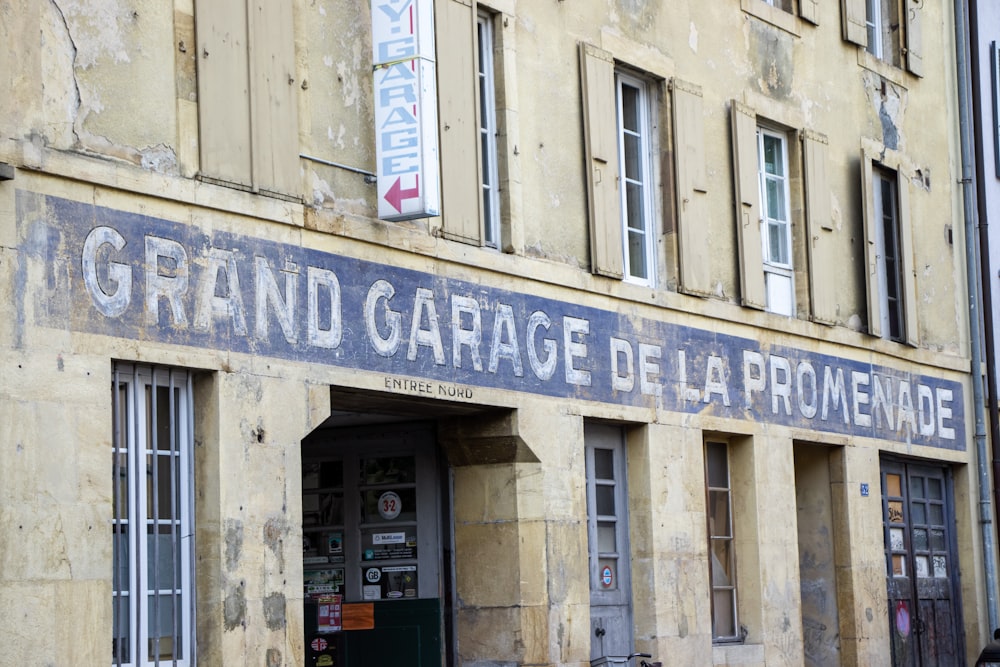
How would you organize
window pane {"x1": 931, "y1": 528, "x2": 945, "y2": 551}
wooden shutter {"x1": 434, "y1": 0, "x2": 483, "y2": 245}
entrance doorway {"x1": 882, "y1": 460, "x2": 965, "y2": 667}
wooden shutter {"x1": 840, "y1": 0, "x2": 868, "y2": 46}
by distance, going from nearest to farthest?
wooden shutter {"x1": 434, "y1": 0, "x2": 483, "y2": 245}
wooden shutter {"x1": 840, "y1": 0, "x2": 868, "y2": 46}
entrance doorway {"x1": 882, "y1": 460, "x2": 965, "y2": 667}
window pane {"x1": 931, "y1": 528, "x2": 945, "y2": 551}

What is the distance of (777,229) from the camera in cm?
1622

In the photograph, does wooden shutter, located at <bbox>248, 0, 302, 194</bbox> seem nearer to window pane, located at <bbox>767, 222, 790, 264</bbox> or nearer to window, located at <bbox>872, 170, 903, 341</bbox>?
window pane, located at <bbox>767, 222, 790, 264</bbox>

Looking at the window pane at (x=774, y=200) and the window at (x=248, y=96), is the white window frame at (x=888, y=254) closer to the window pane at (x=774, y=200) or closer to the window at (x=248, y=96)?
the window pane at (x=774, y=200)

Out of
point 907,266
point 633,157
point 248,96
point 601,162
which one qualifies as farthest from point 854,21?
point 248,96

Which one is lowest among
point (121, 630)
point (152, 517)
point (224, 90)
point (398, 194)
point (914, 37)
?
point (121, 630)

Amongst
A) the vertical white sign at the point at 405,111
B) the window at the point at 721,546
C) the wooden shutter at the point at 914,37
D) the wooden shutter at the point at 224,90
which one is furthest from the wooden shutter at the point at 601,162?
the wooden shutter at the point at 914,37

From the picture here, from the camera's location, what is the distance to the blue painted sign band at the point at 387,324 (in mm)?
9328

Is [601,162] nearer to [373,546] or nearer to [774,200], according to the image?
[774,200]

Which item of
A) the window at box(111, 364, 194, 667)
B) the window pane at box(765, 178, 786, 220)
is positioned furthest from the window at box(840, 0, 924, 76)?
the window at box(111, 364, 194, 667)

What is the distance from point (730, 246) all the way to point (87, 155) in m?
7.20

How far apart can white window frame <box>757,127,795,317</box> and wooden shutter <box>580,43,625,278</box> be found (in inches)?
99.8

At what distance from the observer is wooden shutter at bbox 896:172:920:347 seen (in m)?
17.6

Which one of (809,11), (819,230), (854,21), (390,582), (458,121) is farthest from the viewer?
Answer: (854,21)

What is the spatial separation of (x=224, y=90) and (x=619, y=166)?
181 inches
